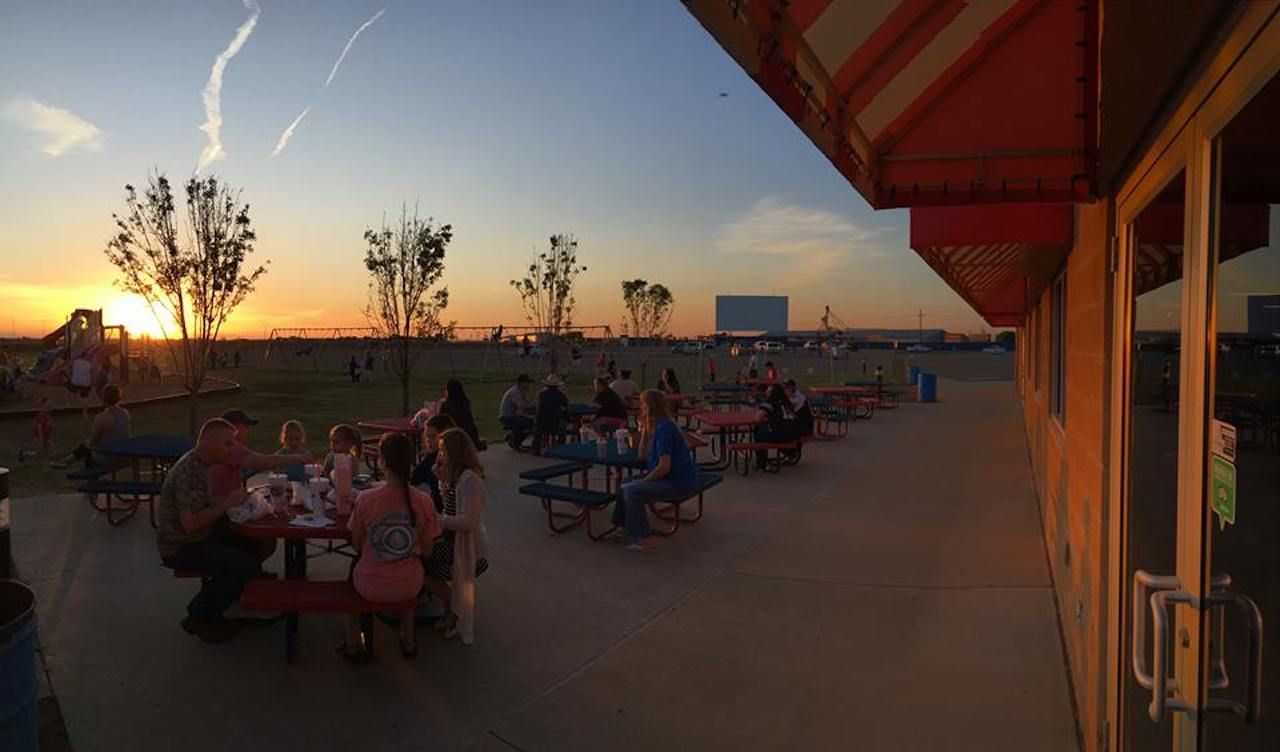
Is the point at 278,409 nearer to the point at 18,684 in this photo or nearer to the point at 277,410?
the point at 277,410

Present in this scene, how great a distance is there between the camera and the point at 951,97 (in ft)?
12.1

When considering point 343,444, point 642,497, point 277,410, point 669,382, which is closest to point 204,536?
point 343,444

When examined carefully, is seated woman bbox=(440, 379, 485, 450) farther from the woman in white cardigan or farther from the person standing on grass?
the person standing on grass

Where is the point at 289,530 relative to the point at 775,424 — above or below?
below

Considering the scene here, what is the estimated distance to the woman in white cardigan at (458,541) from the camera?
4973 mm

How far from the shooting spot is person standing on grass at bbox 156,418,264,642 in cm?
489

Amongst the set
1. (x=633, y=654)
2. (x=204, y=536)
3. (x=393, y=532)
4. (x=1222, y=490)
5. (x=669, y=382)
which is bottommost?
(x=633, y=654)

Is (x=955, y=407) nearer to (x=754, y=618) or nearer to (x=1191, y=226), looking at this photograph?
(x=754, y=618)

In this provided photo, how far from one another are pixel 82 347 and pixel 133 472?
71.9ft

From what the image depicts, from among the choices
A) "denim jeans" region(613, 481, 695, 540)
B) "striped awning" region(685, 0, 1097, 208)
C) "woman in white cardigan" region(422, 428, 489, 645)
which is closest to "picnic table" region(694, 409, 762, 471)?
"denim jeans" region(613, 481, 695, 540)

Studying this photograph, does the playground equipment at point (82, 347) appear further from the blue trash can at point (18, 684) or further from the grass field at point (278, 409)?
the blue trash can at point (18, 684)

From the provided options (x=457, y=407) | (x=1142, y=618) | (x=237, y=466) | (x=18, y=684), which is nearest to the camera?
(x=1142, y=618)

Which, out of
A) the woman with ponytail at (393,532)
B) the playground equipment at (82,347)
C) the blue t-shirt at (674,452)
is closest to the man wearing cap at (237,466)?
the woman with ponytail at (393,532)

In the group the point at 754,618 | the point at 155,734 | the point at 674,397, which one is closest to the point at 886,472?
the point at 674,397
